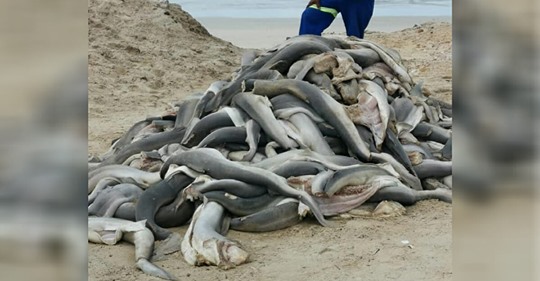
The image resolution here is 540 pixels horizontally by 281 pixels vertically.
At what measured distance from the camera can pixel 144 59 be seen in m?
11.3

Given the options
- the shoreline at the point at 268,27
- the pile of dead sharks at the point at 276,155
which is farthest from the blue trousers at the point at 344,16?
the shoreline at the point at 268,27

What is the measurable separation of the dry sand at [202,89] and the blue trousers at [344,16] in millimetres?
1514

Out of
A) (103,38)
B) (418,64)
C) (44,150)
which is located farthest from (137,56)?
(44,150)

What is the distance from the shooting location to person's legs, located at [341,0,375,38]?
24.9 feet

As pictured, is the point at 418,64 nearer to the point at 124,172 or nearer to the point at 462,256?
the point at 124,172

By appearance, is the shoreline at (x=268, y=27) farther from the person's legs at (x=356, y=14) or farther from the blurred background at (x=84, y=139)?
the blurred background at (x=84, y=139)

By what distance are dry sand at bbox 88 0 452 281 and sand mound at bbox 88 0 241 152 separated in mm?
15

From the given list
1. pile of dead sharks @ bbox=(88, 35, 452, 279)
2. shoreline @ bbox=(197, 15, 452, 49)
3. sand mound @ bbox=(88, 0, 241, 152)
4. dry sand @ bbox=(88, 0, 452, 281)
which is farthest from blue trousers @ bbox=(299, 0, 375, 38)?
shoreline @ bbox=(197, 15, 452, 49)

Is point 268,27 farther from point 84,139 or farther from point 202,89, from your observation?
point 84,139

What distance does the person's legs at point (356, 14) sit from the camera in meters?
7.59

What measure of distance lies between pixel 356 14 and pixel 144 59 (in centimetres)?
458

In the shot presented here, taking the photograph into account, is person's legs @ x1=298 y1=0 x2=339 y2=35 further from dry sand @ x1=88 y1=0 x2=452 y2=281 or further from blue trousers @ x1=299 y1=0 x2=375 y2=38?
dry sand @ x1=88 y1=0 x2=452 y2=281

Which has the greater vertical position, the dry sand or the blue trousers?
the blue trousers

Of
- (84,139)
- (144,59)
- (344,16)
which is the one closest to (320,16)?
(344,16)
